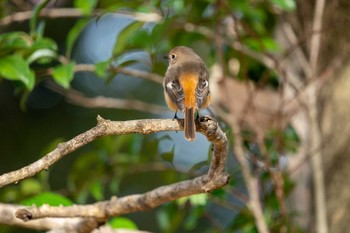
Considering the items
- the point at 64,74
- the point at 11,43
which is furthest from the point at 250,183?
the point at 11,43

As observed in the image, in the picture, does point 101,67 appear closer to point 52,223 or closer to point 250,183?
point 52,223

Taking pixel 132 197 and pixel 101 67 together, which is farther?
pixel 101 67

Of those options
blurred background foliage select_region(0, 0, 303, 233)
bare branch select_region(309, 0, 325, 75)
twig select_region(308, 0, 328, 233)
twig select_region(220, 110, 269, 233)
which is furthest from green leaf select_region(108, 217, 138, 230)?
bare branch select_region(309, 0, 325, 75)

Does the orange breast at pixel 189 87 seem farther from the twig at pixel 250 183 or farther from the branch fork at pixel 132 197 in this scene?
the twig at pixel 250 183

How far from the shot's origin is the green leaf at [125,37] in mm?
3416

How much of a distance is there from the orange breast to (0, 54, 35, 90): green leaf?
599mm

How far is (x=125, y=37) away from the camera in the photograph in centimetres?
345

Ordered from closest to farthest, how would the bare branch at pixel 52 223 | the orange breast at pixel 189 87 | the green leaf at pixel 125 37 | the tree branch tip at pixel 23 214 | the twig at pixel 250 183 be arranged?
the tree branch tip at pixel 23 214
the bare branch at pixel 52 223
the orange breast at pixel 189 87
the twig at pixel 250 183
the green leaf at pixel 125 37

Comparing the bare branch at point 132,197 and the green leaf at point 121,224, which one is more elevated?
the green leaf at point 121,224

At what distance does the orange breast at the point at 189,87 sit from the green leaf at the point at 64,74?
45 cm

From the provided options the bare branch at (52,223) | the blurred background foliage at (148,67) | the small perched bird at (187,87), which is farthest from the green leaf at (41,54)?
the bare branch at (52,223)

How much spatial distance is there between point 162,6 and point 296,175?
4.19 feet

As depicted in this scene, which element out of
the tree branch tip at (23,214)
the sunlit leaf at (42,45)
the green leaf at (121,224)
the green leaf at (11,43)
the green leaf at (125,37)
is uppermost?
the green leaf at (125,37)

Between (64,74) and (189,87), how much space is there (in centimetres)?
52
